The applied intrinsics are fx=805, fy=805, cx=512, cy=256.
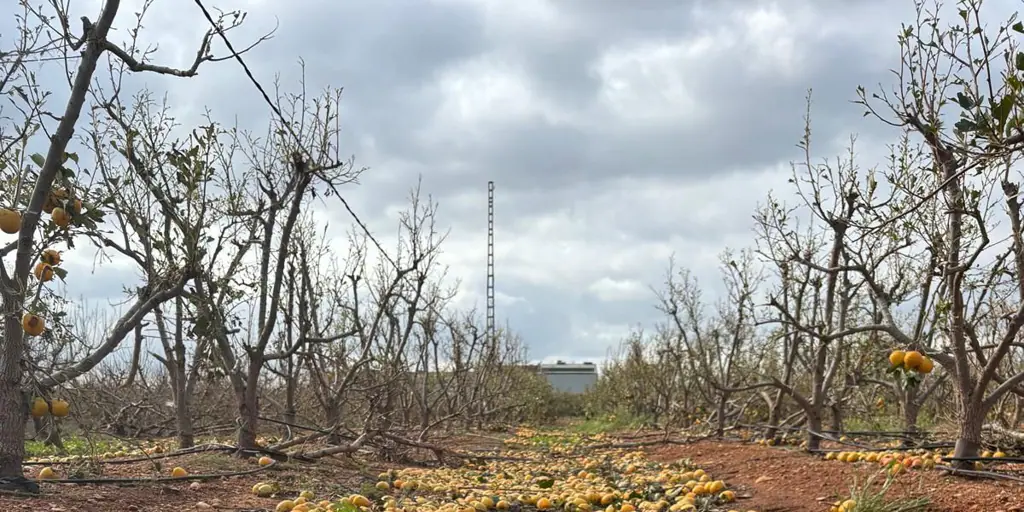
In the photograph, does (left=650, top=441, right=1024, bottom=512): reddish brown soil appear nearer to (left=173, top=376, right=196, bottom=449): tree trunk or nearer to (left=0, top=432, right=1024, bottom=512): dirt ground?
(left=0, top=432, right=1024, bottom=512): dirt ground

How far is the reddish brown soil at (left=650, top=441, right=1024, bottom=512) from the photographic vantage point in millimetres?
4922

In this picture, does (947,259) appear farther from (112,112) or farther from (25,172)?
(112,112)

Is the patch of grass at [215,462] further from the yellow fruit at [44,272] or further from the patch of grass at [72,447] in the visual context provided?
Result: the yellow fruit at [44,272]

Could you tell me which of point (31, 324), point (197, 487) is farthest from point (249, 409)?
point (31, 324)

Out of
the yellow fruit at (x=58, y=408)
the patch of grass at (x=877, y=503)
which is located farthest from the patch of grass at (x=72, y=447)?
the patch of grass at (x=877, y=503)

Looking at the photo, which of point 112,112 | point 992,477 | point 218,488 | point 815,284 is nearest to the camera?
point 992,477

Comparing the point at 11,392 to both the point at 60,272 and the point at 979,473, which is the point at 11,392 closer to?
the point at 60,272

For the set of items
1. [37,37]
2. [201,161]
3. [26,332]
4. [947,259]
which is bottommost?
[26,332]

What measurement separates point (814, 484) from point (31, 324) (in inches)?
222

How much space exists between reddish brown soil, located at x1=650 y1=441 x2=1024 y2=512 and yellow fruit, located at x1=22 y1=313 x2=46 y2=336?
4852 mm

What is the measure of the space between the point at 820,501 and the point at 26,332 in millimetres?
5199

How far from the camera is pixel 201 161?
6.39 m

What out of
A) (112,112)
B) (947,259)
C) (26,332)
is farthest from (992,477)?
(112,112)

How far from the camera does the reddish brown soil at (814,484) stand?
16.1 feet
